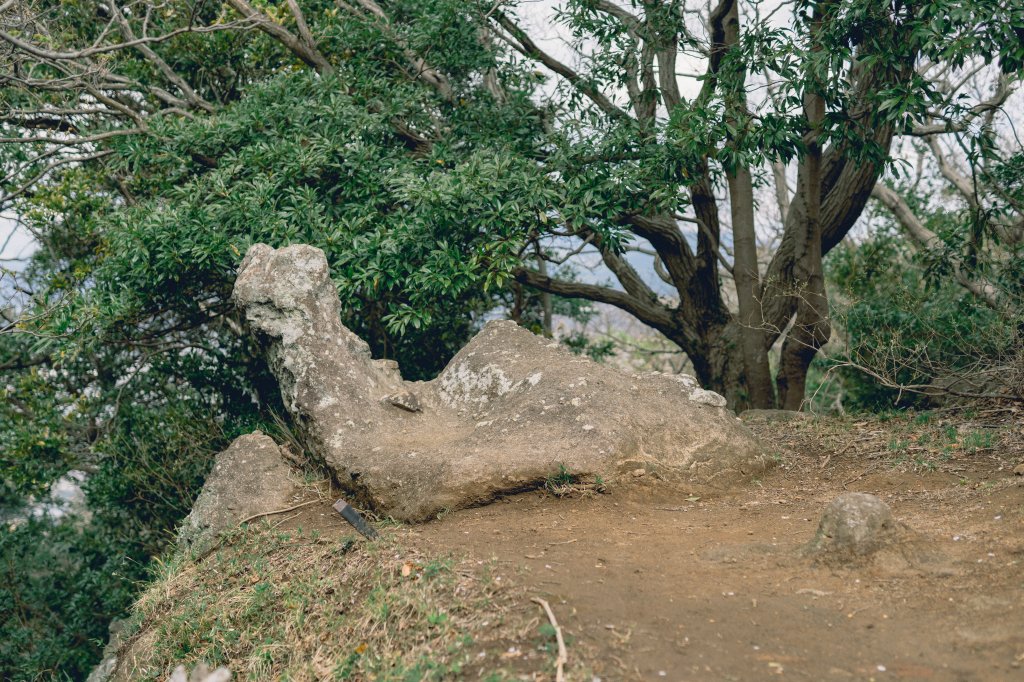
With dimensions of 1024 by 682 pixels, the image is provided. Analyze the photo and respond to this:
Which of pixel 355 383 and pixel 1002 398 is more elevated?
pixel 1002 398

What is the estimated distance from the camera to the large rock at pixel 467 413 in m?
6.27

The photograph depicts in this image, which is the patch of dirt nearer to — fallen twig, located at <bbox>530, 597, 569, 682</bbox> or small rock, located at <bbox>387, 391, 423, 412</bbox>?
fallen twig, located at <bbox>530, 597, 569, 682</bbox>

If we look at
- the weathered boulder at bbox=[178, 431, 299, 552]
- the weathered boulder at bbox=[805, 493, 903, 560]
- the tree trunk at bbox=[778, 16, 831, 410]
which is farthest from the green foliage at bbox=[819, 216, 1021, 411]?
the weathered boulder at bbox=[178, 431, 299, 552]

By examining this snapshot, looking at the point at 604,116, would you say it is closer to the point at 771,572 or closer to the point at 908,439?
the point at 908,439

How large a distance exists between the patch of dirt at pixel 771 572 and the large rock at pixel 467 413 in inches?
8.9

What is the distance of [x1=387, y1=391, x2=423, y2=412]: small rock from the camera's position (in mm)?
7035

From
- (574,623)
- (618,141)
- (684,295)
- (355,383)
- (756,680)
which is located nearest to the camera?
(756,680)

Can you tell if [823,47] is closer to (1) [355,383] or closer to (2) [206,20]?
(1) [355,383]

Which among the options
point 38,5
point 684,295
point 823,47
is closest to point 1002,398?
point 823,47

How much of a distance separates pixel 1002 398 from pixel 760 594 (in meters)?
4.30

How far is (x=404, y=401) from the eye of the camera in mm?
7035

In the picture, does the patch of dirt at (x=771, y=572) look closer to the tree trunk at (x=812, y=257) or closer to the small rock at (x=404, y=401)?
the small rock at (x=404, y=401)

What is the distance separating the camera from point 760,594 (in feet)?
14.9

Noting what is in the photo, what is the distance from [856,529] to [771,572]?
0.50 metres
